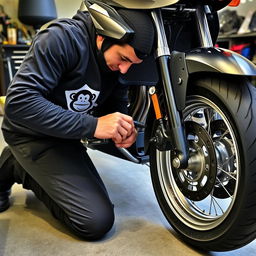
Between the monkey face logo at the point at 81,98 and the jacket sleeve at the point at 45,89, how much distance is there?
11cm

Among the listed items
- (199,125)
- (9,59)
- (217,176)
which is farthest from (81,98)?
(9,59)

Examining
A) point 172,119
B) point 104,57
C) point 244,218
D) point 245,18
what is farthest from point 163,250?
point 245,18

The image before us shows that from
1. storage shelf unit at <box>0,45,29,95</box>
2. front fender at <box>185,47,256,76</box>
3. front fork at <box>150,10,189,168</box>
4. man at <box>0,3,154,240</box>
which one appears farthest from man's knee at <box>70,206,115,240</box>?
storage shelf unit at <box>0,45,29,95</box>

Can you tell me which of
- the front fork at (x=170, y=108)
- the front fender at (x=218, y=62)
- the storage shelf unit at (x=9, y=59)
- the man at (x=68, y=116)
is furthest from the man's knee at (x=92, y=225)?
the storage shelf unit at (x=9, y=59)

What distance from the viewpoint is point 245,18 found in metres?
2.70

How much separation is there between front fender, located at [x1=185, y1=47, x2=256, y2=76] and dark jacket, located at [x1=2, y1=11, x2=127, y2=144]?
0.31m

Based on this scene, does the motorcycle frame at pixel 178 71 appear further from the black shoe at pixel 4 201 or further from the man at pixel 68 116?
the black shoe at pixel 4 201

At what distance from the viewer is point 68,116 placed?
886 millimetres

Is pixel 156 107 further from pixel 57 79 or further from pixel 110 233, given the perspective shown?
pixel 110 233

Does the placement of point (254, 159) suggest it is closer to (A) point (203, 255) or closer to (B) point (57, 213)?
(A) point (203, 255)

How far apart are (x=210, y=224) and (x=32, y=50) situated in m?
0.71

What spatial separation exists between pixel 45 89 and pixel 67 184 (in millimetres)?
336

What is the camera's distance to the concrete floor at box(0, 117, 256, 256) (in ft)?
3.07

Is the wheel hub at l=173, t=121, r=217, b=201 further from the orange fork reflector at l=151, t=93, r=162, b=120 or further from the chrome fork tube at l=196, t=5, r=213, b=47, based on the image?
the chrome fork tube at l=196, t=5, r=213, b=47
